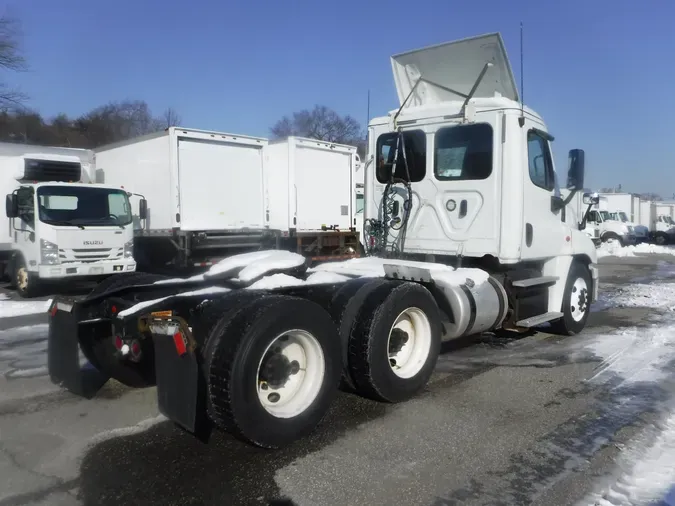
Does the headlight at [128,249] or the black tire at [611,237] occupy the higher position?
the headlight at [128,249]

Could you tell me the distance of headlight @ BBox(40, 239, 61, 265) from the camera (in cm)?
1253

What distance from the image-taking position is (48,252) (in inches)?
494

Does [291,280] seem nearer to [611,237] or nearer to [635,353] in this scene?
[635,353]

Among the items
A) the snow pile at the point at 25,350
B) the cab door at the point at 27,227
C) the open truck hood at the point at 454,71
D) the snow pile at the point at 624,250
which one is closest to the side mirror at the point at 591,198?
the open truck hood at the point at 454,71

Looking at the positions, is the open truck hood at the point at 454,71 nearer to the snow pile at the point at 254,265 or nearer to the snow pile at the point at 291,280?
the snow pile at the point at 291,280

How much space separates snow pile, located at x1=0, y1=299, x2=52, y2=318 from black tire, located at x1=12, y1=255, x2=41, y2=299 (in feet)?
1.43

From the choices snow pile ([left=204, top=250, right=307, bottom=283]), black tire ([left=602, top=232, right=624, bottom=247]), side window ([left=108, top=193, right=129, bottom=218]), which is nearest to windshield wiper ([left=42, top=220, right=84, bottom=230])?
side window ([left=108, top=193, right=129, bottom=218])

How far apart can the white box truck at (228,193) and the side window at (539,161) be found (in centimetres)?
942

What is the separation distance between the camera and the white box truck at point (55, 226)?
1264 centimetres

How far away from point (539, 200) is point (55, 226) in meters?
10.1

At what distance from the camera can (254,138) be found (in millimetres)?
15805

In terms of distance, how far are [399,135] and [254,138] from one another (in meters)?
8.89

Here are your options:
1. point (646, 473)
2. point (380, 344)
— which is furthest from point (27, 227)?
point (646, 473)

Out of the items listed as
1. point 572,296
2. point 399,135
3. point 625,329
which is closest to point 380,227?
point 399,135
